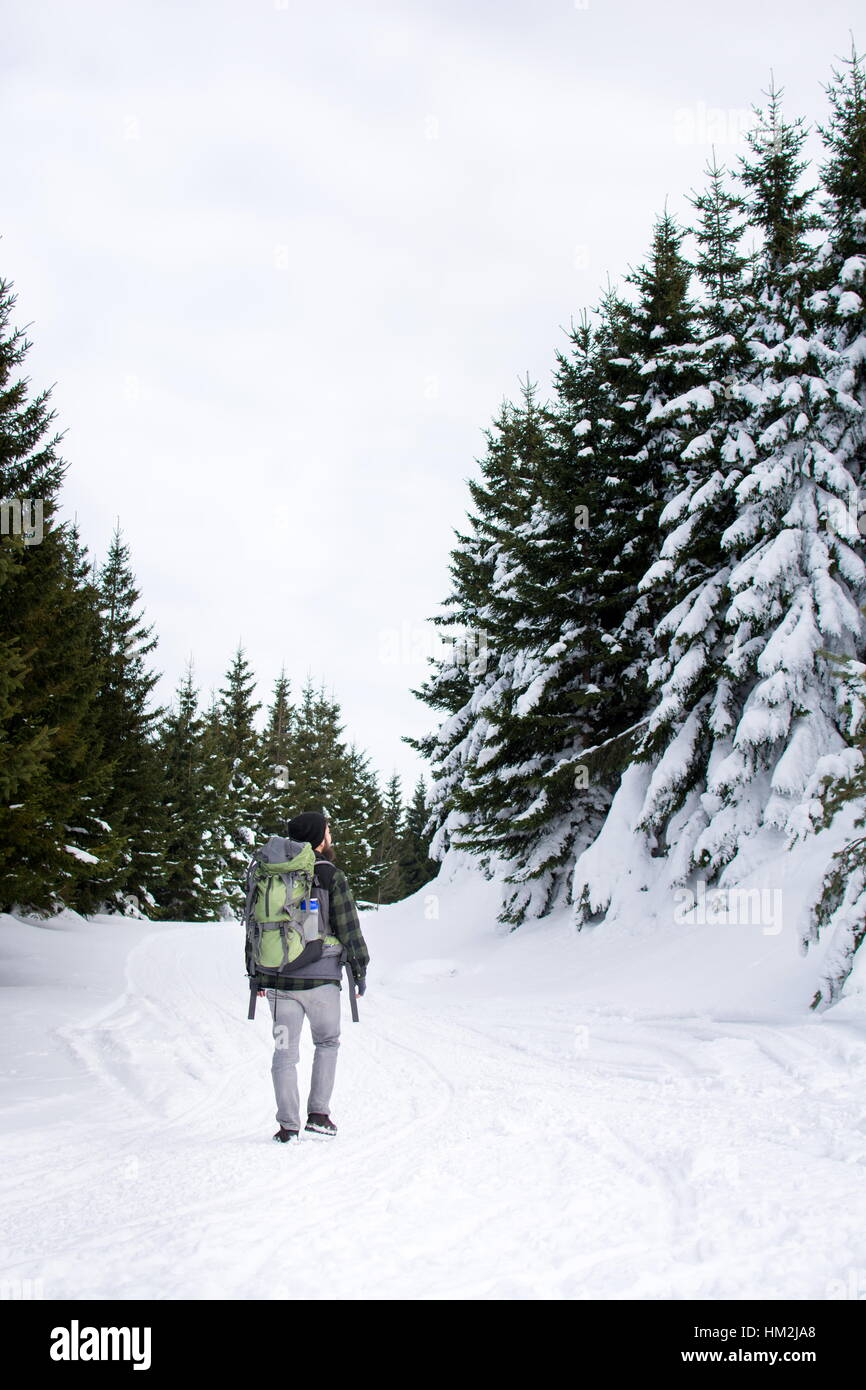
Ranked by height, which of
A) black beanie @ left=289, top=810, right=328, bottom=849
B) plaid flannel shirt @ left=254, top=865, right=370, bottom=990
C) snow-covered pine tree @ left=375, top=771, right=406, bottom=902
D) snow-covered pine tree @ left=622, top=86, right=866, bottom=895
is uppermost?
snow-covered pine tree @ left=622, top=86, right=866, bottom=895

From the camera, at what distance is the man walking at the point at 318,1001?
222 inches

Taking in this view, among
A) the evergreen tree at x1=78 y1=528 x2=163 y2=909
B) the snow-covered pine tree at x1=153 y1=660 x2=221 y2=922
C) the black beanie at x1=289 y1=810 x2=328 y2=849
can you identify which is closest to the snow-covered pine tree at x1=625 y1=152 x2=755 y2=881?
the black beanie at x1=289 y1=810 x2=328 y2=849

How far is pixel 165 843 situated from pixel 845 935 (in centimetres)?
2895

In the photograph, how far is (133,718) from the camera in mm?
30516

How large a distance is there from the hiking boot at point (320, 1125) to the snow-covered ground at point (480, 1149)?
0.39 feet

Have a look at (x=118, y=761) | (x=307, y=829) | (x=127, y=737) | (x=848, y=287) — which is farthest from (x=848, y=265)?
(x=127, y=737)

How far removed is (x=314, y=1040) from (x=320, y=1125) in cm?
53

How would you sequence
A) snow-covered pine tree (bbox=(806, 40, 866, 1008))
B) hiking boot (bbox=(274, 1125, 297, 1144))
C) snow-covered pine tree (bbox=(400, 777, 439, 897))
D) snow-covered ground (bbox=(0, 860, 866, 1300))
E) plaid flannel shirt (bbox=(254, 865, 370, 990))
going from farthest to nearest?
1. snow-covered pine tree (bbox=(400, 777, 439, 897))
2. snow-covered pine tree (bbox=(806, 40, 866, 1008))
3. plaid flannel shirt (bbox=(254, 865, 370, 990))
4. hiking boot (bbox=(274, 1125, 297, 1144))
5. snow-covered ground (bbox=(0, 860, 866, 1300))

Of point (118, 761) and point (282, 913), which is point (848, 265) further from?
point (118, 761)

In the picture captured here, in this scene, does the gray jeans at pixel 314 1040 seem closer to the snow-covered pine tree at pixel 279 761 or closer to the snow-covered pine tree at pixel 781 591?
the snow-covered pine tree at pixel 781 591

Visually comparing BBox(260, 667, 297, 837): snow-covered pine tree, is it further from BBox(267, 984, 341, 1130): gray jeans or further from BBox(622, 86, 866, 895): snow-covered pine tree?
BBox(267, 984, 341, 1130): gray jeans

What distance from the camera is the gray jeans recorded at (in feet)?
18.5

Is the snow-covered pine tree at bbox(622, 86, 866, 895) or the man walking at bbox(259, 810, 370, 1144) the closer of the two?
the man walking at bbox(259, 810, 370, 1144)
